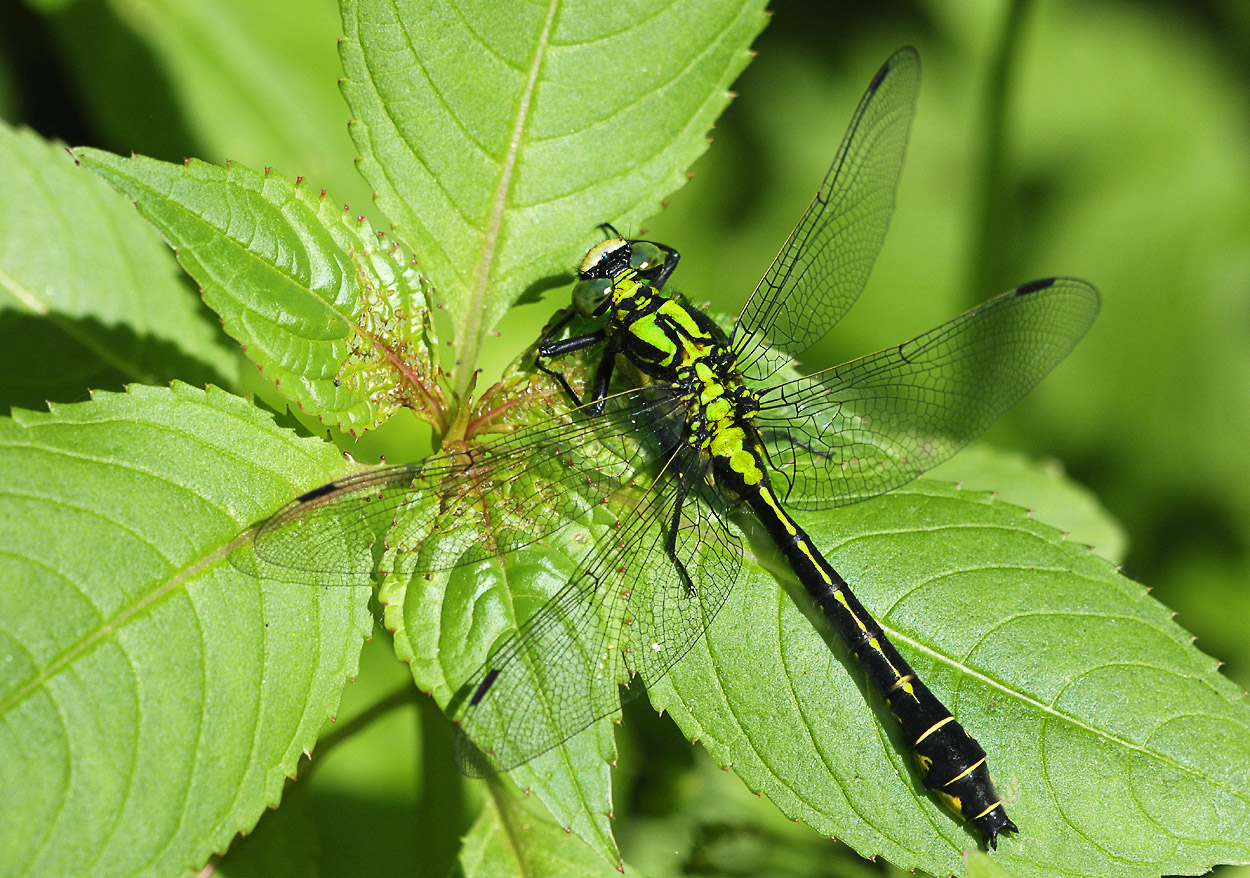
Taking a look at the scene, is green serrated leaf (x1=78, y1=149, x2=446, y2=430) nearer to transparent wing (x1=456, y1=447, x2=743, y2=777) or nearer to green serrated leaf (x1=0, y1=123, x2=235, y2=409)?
transparent wing (x1=456, y1=447, x2=743, y2=777)

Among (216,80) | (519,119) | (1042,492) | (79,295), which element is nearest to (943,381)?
(1042,492)

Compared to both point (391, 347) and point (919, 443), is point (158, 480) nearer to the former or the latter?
point (391, 347)

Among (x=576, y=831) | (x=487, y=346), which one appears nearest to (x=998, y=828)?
(x=576, y=831)

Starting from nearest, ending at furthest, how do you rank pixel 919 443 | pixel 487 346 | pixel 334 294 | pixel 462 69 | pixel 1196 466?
1. pixel 334 294
2. pixel 462 69
3. pixel 919 443
4. pixel 487 346
5. pixel 1196 466

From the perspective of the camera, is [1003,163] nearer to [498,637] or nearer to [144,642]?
[498,637]

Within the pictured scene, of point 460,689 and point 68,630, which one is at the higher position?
point 68,630

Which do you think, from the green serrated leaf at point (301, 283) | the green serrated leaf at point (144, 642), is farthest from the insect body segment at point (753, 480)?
the green serrated leaf at point (144, 642)

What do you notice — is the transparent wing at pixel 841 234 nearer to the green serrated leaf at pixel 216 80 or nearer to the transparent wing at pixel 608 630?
the transparent wing at pixel 608 630
